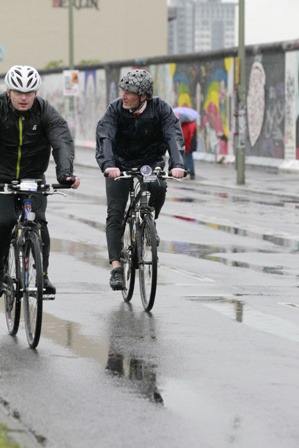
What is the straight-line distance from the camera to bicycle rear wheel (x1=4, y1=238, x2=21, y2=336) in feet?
28.1

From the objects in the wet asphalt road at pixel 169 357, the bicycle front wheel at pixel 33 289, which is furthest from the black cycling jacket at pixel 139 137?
the bicycle front wheel at pixel 33 289

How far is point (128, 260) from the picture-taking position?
403 inches

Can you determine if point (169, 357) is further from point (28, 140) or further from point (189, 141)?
point (189, 141)

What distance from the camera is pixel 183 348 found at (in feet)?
27.2

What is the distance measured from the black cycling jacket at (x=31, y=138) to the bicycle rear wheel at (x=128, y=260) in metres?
1.69

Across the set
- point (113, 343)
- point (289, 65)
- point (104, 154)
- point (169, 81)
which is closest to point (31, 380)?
point (113, 343)

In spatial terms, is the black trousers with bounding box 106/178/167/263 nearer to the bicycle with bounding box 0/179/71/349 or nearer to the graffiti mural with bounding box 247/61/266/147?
the bicycle with bounding box 0/179/71/349

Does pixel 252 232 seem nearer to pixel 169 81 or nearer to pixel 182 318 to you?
pixel 182 318

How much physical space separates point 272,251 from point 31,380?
25.1 ft

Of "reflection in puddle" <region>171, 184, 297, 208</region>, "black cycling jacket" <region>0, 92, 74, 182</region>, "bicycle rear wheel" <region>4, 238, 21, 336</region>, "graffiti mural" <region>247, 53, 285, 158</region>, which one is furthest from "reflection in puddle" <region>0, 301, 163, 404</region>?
"graffiti mural" <region>247, 53, 285, 158</region>

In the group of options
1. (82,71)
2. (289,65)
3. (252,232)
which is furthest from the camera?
(82,71)

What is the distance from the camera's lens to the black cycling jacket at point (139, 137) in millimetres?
9820

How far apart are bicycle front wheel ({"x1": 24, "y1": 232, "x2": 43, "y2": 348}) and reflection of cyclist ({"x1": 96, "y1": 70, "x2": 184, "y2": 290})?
1.47 meters

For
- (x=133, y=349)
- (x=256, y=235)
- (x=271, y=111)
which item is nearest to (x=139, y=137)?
(x=133, y=349)
